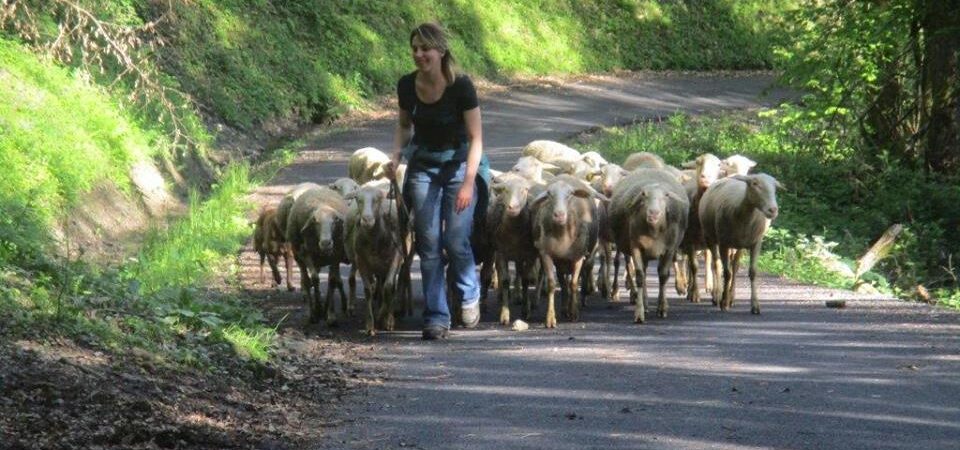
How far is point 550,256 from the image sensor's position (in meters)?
12.7

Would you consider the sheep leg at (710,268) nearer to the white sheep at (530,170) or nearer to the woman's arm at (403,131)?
the white sheep at (530,170)

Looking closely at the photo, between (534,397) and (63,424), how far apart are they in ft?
9.43

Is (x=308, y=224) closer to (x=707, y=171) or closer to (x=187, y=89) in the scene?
(x=707, y=171)

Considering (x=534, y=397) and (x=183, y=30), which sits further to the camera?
(x=183, y=30)

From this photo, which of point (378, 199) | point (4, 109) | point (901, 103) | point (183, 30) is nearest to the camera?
point (378, 199)

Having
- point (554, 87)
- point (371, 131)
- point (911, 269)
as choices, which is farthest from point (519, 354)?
point (554, 87)

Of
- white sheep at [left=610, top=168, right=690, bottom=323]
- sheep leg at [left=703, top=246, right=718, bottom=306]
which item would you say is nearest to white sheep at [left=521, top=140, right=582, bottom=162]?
sheep leg at [left=703, top=246, right=718, bottom=306]

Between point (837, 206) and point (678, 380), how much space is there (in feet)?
47.7

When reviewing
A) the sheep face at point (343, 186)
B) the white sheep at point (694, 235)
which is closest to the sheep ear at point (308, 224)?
the sheep face at point (343, 186)

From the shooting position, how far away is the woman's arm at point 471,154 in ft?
35.6

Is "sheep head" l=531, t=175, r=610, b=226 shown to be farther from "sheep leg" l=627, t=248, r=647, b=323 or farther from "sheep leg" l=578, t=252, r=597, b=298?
"sheep leg" l=578, t=252, r=597, b=298

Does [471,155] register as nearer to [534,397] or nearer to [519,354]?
[519,354]

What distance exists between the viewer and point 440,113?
11016mm

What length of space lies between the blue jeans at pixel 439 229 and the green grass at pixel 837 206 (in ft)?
19.3
